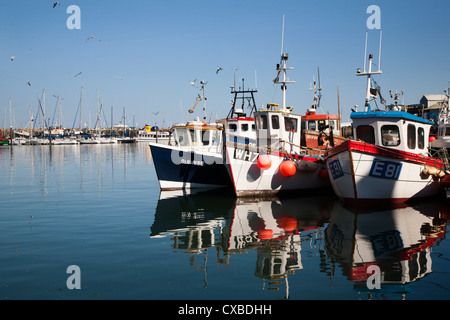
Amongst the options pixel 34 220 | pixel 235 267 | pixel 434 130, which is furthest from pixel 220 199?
pixel 434 130

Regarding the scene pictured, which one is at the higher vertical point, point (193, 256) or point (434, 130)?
point (434, 130)

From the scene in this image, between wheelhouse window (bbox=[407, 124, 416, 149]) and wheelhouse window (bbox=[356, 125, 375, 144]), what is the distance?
55.9 inches

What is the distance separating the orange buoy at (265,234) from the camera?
434 inches

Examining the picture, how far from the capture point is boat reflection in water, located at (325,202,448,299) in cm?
770

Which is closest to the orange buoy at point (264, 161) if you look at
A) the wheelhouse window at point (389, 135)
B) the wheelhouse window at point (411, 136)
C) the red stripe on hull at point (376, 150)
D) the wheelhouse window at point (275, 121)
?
the wheelhouse window at point (275, 121)

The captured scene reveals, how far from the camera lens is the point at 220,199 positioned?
18.0 m

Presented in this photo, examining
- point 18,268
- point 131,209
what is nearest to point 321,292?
point 18,268

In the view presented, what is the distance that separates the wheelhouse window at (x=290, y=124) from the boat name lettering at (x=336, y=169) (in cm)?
366

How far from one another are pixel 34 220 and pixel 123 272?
6.99m

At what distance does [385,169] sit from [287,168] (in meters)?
4.21
